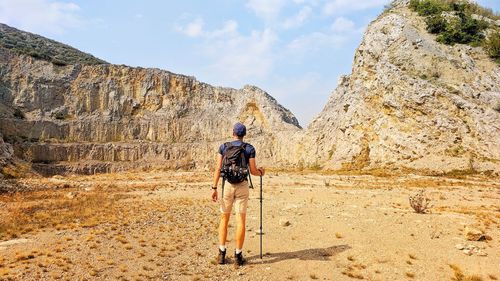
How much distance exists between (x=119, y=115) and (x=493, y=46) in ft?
209

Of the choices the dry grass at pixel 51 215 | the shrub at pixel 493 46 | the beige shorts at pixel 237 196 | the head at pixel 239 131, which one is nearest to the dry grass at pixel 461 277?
the beige shorts at pixel 237 196

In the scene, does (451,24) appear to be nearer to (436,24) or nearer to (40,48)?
(436,24)

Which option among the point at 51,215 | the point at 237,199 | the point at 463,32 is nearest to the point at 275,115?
the point at 463,32

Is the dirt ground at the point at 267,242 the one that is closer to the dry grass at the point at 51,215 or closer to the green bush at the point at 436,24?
the dry grass at the point at 51,215

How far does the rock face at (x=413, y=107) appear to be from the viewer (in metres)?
33.3

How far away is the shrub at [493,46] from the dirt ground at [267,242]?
2785 centimetres

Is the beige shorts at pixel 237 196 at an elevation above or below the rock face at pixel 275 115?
below

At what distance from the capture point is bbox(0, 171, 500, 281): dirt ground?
8.00 metres

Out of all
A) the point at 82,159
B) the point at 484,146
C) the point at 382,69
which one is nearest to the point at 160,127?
the point at 82,159

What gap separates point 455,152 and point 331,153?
15.1 metres

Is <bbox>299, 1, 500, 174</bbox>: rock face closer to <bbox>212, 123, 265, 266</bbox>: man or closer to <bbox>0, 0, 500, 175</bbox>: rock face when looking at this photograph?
<bbox>0, 0, 500, 175</bbox>: rock face

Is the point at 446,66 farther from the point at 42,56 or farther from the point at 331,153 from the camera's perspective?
the point at 42,56

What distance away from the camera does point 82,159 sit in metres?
69.3

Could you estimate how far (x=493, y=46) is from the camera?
3919cm
